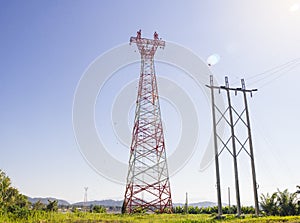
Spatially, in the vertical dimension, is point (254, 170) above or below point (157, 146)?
below

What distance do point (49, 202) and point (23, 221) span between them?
21056 millimetres

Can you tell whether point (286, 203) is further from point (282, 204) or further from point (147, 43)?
point (147, 43)

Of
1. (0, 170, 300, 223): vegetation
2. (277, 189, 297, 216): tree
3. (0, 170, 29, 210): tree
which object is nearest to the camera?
(0, 170, 300, 223): vegetation

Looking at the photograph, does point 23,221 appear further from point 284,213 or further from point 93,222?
point 284,213

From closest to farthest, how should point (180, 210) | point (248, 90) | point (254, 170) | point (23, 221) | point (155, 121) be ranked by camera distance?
point (23, 221) → point (254, 170) → point (248, 90) → point (155, 121) → point (180, 210)

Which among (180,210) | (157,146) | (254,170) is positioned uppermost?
(157,146)

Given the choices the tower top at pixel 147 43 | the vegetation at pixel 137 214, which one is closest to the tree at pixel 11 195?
the vegetation at pixel 137 214

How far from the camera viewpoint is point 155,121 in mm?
20250

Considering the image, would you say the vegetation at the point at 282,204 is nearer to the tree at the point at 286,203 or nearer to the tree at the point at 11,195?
the tree at the point at 286,203

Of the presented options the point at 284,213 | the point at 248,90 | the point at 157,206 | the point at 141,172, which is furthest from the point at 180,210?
the point at 248,90

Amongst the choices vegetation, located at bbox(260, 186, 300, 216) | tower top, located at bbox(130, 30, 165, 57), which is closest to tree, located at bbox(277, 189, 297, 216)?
vegetation, located at bbox(260, 186, 300, 216)

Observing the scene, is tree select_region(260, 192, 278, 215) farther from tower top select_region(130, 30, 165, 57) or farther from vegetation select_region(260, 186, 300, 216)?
tower top select_region(130, 30, 165, 57)

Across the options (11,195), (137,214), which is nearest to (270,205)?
(137,214)

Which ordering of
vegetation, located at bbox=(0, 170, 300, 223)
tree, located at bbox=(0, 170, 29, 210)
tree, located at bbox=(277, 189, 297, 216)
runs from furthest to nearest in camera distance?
tree, located at bbox=(0, 170, 29, 210), tree, located at bbox=(277, 189, 297, 216), vegetation, located at bbox=(0, 170, 300, 223)
